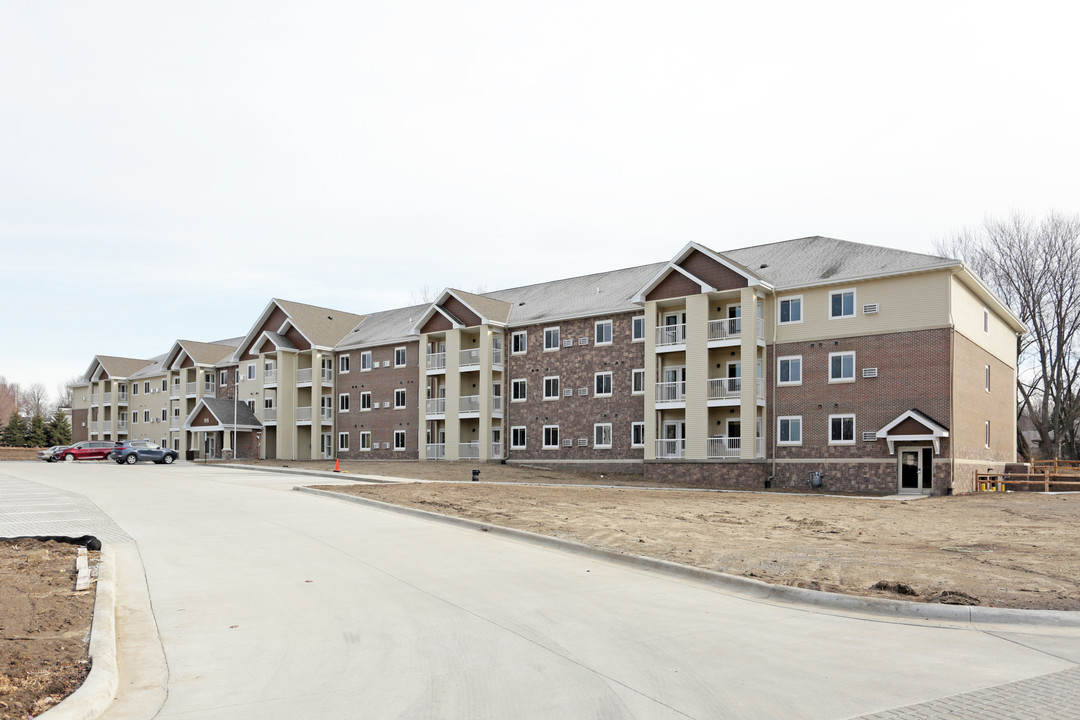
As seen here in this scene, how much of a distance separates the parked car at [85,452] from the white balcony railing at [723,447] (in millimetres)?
39426

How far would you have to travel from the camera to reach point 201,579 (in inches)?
463

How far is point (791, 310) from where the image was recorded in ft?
129

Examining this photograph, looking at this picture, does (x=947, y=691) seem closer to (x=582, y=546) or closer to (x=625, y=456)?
(x=582, y=546)

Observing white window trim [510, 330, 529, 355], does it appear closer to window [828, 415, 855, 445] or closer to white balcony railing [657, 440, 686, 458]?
white balcony railing [657, 440, 686, 458]

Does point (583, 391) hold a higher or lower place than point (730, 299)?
lower

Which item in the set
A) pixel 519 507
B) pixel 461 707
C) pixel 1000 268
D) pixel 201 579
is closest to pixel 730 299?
pixel 519 507

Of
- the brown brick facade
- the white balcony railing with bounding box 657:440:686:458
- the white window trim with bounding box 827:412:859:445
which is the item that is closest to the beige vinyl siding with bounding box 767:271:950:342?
the white window trim with bounding box 827:412:859:445

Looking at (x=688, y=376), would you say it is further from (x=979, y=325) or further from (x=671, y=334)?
(x=979, y=325)

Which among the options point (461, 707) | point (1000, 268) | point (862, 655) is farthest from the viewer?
point (1000, 268)

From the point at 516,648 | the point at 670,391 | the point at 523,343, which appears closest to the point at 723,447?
the point at 670,391

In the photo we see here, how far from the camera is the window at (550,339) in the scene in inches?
1886

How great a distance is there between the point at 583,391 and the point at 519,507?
2436 centimetres

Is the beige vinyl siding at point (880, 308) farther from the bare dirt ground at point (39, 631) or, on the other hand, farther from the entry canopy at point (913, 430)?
the bare dirt ground at point (39, 631)

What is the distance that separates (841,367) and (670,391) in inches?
329
